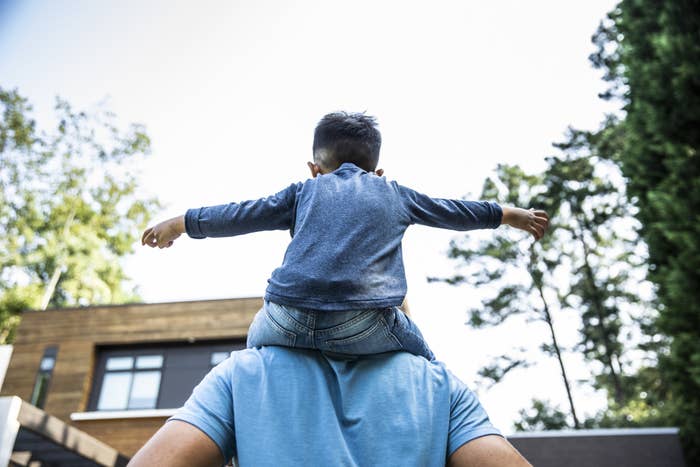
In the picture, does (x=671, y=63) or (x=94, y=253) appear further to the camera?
(x=94, y=253)

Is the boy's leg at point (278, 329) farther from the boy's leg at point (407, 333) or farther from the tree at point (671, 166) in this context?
the tree at point (671, 166)

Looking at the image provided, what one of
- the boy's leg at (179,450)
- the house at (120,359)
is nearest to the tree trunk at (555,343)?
the house at (120,359)

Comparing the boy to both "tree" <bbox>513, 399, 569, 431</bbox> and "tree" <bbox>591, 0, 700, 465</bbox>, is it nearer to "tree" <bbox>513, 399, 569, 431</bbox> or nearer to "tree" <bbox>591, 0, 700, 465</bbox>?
"tree" <bbox>591, 0, 700, 465</bbox>

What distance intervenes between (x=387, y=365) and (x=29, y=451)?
11264 millimetres

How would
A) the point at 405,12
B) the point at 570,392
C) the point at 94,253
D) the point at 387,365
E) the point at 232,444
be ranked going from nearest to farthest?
1. the point at 232,444
2. the point at 387,365
3. the point at 405,12
4. the point at 570,392
5. the point at 94,253

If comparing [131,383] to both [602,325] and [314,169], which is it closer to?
[314,169]

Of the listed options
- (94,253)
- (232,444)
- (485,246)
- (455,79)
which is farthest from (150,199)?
(232,444)

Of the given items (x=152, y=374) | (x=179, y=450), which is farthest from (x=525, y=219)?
(x=152, y=374)

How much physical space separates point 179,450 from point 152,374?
1420cm

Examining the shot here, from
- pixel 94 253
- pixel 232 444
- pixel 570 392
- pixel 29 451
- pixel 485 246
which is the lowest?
pixel 29 451

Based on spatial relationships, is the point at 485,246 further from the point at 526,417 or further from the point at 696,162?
the point at 696,162

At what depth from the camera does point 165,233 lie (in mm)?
1491

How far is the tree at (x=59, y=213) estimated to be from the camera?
2066 cm

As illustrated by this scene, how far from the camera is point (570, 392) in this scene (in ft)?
62.3
